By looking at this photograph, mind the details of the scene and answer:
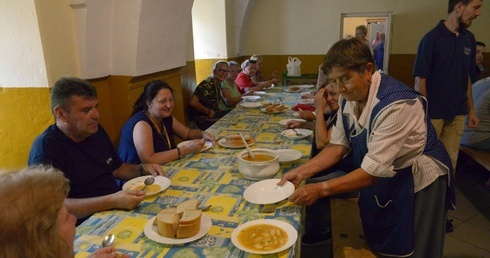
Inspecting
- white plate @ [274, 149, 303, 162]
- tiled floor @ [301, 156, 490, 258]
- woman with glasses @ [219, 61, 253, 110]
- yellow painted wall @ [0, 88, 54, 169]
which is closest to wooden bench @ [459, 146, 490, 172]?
tiled floor @ [301, 156, 490, 258]

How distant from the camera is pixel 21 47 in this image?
2305 mm

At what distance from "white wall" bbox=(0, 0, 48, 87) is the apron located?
221 centimetres

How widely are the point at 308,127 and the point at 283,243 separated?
1.75 m

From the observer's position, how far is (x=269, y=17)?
24.6 ft

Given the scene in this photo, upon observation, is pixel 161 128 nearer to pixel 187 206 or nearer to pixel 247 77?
pixel 187 206

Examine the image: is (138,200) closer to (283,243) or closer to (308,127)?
(283,243)

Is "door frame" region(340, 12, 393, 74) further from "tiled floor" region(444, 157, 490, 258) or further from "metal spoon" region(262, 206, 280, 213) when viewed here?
"metal spoon" region(262, 206, 280, 213)

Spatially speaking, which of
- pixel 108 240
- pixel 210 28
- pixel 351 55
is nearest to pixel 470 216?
pixel 351 55

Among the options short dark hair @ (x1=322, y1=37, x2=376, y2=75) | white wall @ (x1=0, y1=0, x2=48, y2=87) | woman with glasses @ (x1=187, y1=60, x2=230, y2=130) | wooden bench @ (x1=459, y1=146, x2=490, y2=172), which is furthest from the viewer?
woman with glasses @ (x1=187, y1=60, x2=230, y2=130)

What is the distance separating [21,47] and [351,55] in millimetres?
2244

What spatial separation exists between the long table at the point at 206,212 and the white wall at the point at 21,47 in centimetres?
124

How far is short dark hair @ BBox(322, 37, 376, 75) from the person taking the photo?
1407 millimetres

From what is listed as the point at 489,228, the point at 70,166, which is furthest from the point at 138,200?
the point at 489,228

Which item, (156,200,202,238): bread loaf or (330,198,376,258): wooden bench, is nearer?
(156,200,202,238): bread loaf
